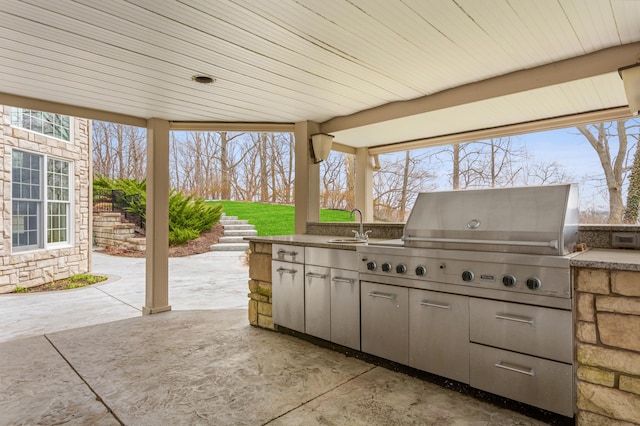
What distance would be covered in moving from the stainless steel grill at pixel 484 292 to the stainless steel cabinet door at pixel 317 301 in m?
0.39

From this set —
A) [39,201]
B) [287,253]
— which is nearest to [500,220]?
[287,253]

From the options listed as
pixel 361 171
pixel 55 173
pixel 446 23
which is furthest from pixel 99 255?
pixel 446 23

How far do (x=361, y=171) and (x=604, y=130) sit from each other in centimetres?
353

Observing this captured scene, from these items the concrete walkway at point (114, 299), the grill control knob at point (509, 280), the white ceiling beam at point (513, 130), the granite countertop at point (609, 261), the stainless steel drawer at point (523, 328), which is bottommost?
the concrete walkway at point (114, 299)

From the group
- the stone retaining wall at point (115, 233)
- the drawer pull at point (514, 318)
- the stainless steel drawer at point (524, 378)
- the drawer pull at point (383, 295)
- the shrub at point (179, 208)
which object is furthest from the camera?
the shrub at point (179, 208)

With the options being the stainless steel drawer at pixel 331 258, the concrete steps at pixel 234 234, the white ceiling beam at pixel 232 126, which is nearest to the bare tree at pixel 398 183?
the white ceiling beam at pixel 232 126

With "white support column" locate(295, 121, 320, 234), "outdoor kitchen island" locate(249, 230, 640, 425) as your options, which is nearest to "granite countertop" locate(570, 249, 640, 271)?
"outdoor kitchen island" locate(249, 230, 640, 425)

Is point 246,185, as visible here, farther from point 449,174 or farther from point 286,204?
point 449,174

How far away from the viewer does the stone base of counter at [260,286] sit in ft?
12.3

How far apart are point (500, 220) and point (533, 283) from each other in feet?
1.52

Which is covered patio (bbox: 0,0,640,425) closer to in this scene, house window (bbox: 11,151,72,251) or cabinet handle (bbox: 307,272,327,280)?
cabinet handle (bbox: 307,272,327,280)

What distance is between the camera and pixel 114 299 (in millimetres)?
5285

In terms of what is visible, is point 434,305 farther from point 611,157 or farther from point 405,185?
point 611,157

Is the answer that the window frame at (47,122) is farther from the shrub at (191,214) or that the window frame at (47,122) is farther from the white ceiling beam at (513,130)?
the white ceiling beam at (513,130)
